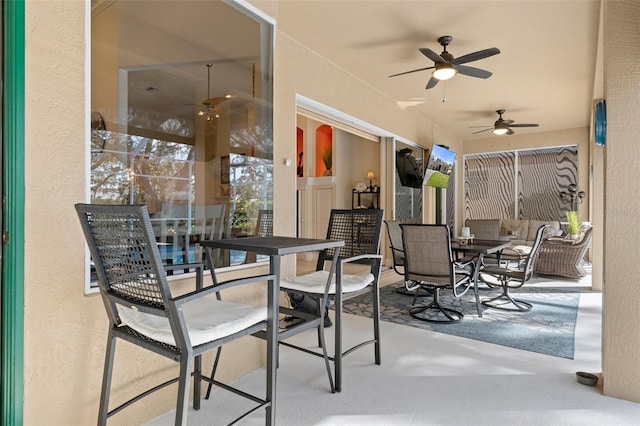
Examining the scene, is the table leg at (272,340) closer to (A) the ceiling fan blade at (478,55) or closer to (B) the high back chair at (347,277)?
→ (B) the high back chair at (347,277)

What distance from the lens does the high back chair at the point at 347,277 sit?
7.17 ft

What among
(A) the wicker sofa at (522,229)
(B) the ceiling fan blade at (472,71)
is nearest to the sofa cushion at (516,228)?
(A) the wicker sofa at (522,229)

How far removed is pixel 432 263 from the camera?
359 cm

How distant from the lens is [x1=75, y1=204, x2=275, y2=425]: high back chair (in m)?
1.24

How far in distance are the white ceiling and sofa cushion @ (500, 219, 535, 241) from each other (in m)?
3.21

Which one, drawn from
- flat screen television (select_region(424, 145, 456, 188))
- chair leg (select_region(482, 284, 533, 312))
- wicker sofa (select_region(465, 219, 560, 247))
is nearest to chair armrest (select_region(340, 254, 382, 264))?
A: chair leg (select_region(482, 284, 533, 312))

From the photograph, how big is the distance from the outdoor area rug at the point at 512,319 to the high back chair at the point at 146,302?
7.81 feet

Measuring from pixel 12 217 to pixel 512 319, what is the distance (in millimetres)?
4081

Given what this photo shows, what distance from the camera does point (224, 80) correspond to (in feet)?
9.54

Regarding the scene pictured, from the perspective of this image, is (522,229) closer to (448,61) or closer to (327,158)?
(327,158)

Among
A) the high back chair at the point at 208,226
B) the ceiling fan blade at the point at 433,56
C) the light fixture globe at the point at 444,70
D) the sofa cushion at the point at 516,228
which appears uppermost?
the ceiling fan blade at the point at 433,56

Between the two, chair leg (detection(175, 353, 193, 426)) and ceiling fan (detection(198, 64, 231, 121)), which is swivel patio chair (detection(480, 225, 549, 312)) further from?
chair leg (detection(175, 353, 193, 426))

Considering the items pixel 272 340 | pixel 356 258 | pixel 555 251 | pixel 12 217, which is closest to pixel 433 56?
pixel 356 258

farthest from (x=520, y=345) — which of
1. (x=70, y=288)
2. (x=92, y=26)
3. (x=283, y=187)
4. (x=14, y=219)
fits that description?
(x=92, y=26)
